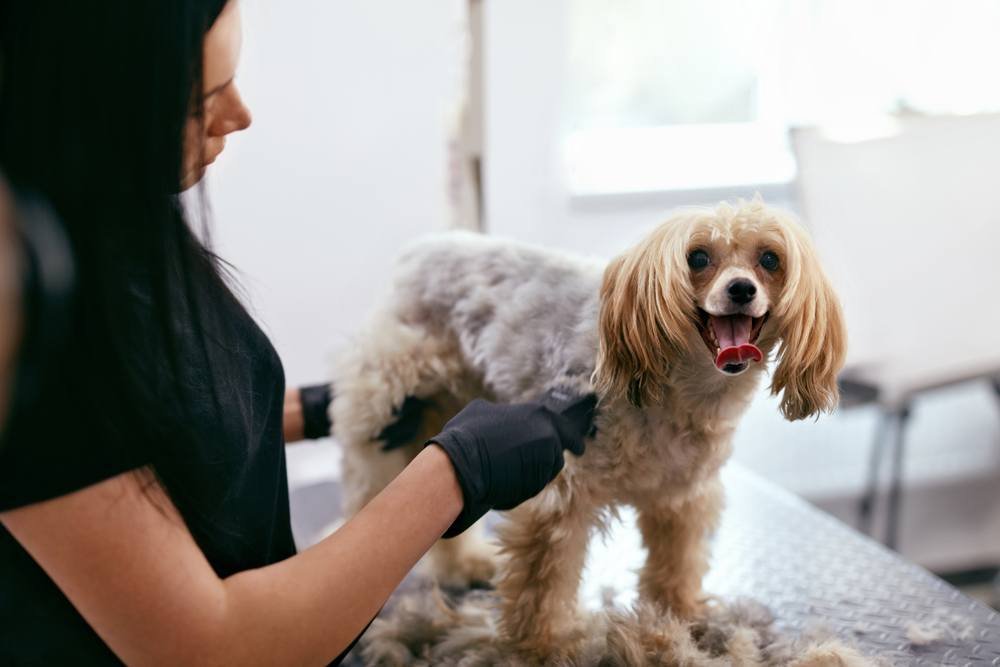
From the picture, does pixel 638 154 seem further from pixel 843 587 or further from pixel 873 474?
pixel 843 587

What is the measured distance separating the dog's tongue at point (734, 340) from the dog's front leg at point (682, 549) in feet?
0.75

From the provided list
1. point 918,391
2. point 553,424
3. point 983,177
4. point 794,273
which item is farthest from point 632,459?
point 983,177

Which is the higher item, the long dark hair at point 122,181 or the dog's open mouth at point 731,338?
the long dark hair at point 122,181

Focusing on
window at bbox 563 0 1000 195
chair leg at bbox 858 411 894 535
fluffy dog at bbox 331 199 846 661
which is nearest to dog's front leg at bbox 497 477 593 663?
fluffy dog at bbox 331 199 846 661

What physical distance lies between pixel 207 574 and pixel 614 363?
1.33 ft

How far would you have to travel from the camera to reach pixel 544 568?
91 cm

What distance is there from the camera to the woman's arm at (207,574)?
583 millimetres

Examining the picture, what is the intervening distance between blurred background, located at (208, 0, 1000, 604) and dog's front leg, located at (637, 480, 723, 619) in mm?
614

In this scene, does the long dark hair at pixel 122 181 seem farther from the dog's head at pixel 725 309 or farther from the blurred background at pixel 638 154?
the blurred background at pixel 638 154

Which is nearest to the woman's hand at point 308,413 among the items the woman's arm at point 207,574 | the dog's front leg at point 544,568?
the dog's front leg at point 544,568

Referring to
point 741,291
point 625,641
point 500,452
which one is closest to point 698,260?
point 741,291

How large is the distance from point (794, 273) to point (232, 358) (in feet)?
1.68

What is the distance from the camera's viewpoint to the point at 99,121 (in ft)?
1.70

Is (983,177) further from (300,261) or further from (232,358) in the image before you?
(232,358)
